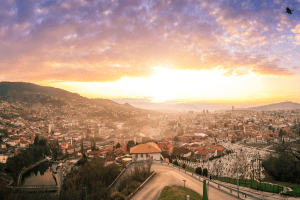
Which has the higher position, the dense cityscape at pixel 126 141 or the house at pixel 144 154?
the house at pixel 144 154

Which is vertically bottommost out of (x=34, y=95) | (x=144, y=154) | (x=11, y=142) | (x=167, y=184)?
(x=11, y=142)

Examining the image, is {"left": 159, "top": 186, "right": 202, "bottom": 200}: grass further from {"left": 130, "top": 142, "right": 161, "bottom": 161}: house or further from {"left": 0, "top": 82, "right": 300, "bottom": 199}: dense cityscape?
{"left": 130, "top": 142, "right": 161, "bottom": 161}: house

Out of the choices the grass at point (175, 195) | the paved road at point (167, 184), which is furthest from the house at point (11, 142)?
the grass at point (175, 195)

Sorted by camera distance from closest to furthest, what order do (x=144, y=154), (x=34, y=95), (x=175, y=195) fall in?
(x=175, y=195), (x=144, y=154), (x=34, y=95)

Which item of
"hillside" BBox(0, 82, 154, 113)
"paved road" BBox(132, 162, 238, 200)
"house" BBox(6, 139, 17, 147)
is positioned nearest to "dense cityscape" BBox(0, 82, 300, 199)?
"house" BBox(6, 139, 17, 147)

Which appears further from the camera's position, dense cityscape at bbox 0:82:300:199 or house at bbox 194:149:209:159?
house at bbox 194:149:209:159

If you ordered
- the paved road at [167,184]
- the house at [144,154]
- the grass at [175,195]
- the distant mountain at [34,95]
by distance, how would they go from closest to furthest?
the grass at [175,195]
the paved road at [167,184]
the house at [144,154]
the distant mountain at [34,95]

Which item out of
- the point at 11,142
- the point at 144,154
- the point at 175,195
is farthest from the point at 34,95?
the point at 175,195

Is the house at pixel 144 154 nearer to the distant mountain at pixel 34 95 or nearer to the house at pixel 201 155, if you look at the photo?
the house at pixel 201 155

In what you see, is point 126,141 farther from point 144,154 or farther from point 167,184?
point 167,184

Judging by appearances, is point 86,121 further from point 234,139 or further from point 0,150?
point 234,139

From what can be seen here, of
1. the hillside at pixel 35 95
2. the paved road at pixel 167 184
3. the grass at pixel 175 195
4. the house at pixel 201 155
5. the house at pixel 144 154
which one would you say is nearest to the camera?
the grass at pixel 175 195
